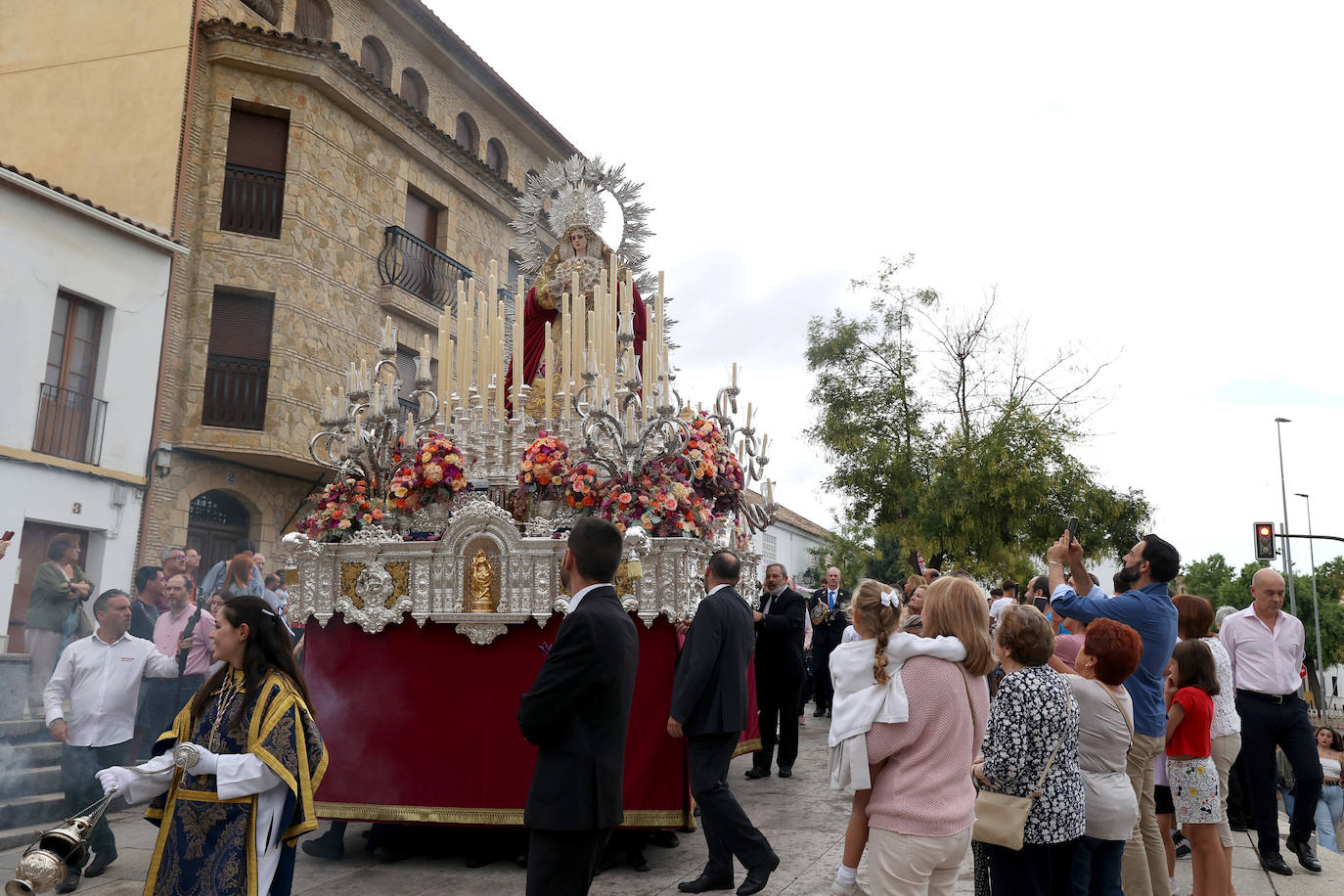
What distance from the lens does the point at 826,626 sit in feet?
38.1

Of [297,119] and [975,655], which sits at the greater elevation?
[297,119]

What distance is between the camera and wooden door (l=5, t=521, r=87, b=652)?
11.0 meters

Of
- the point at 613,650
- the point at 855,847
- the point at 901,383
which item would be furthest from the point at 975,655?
the point at 901,383

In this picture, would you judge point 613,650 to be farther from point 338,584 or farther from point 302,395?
point 302,395

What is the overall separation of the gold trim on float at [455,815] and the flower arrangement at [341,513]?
1.76m

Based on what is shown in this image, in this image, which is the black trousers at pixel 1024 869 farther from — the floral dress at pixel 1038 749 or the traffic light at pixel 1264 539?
the traffic light at pixel 1264 539

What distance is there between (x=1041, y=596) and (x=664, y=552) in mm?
4274

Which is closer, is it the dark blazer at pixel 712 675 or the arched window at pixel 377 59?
the dark blazer at pixel 712 675

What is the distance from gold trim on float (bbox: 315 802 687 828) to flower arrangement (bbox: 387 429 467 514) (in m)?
1.97

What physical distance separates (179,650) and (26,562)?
16.1ft

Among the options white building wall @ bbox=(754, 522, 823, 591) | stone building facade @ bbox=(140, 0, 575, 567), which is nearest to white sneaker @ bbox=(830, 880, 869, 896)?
stone building facade @ bbox=(140, 0, 575, 567)

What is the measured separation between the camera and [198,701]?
3727mm

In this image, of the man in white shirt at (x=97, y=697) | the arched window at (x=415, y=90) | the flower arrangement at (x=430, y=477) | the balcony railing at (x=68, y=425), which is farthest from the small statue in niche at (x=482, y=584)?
the arched window at (x=415, y=90)

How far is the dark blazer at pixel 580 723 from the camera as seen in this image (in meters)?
3.42
